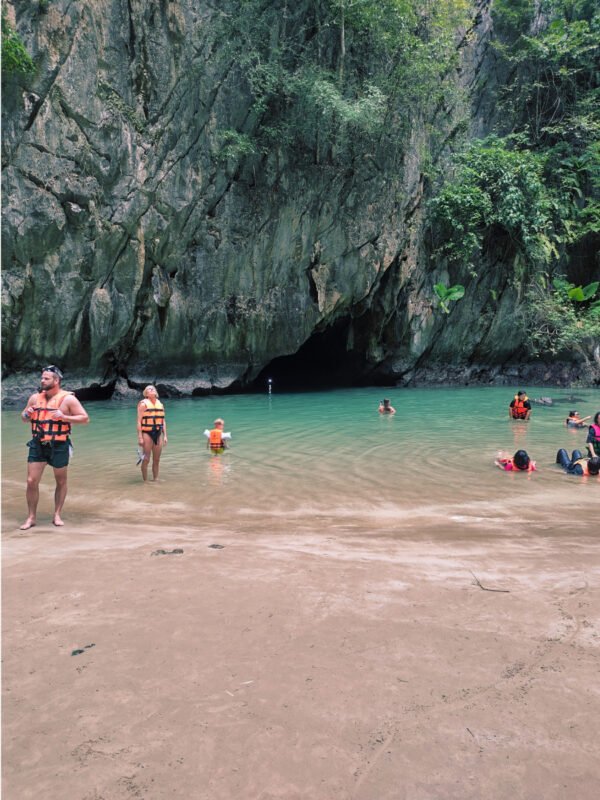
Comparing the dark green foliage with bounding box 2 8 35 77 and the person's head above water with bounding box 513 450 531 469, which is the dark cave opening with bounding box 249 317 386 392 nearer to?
the dark green foliage with bounding box 2 8 35 77

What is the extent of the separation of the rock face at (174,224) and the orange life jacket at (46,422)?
491 inches

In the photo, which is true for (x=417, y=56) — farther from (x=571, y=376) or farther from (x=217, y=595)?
(x=217, y=595)

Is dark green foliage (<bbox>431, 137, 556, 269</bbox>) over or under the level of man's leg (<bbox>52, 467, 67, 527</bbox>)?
over

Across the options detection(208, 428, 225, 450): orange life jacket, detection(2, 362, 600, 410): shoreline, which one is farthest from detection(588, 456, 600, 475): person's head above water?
detection(2, 362, 600, 410): shoreline

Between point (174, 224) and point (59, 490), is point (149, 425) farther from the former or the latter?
point (174, 224)

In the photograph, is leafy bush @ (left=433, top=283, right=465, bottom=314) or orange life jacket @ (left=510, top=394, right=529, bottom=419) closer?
orange life jacket @ (left=510, top=394, right=529, bottom=419)

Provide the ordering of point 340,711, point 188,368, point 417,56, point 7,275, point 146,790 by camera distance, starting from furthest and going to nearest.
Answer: point 188,368 < point 417,56 < point 7,275 < point 340,711 < point 146,790

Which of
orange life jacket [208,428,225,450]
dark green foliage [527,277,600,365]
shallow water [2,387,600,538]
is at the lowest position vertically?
shallow water [2,387,600,538]

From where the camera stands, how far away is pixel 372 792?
175 centimetres

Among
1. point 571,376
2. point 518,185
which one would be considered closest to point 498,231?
point 518,185

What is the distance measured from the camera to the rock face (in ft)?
50.9

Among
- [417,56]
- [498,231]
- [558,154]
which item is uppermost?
[417,56]

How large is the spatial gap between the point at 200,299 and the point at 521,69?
1737 centimetres

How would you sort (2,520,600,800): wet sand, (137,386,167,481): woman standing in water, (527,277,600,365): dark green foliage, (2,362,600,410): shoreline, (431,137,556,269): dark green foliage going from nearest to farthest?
(2,520,600,800): wet sand → (137,386,167,481): woman standing in water → (2,362,600,410): shoreline → (431,137,556,269): dark green foliage → (527,277,600,365): dark green foliage
